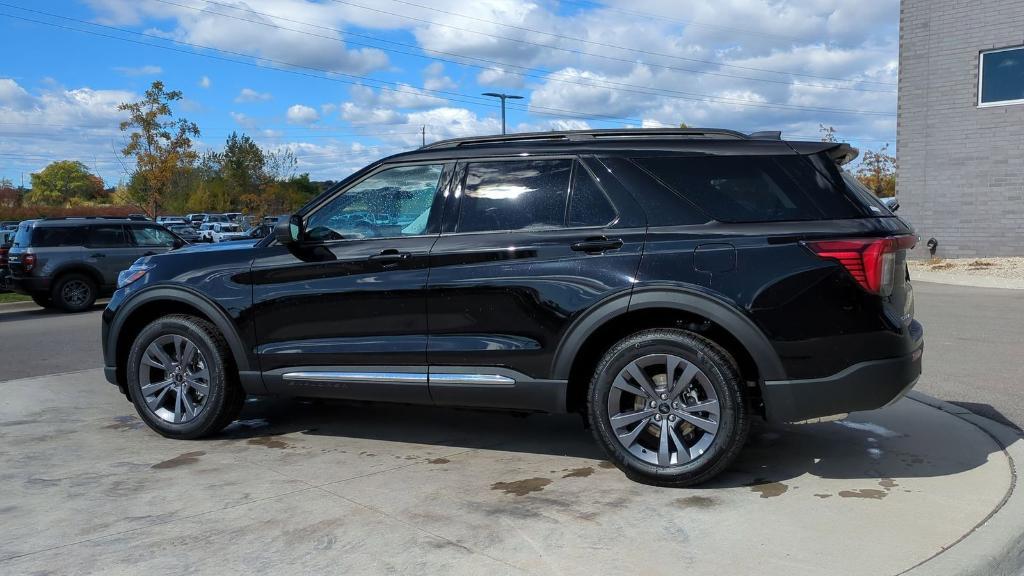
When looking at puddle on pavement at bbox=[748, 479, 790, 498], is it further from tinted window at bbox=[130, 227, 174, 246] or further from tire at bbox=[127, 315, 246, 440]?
tinted window at bbox=[130, 227, 174, 246]

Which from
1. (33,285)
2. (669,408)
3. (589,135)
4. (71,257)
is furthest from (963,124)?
(33,285)

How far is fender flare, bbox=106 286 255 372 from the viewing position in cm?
553

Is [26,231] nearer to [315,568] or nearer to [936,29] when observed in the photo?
[315,568]

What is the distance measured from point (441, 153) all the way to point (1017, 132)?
712 inches

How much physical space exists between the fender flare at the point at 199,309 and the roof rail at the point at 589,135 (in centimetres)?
167

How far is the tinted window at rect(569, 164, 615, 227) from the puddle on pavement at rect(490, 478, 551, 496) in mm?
1403

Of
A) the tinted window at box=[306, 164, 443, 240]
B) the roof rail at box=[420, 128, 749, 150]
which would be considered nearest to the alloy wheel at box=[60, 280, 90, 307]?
the tinted window at box=[306, 164, 443, 240]

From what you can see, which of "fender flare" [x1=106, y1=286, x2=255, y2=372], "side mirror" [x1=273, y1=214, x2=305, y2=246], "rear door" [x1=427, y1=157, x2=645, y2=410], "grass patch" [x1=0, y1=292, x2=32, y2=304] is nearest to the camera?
"rear door" [x1=427, y1=157, x2=645, y2=410]

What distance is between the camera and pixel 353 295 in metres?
5.20

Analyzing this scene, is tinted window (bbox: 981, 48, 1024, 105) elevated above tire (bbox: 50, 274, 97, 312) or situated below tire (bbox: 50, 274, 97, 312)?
above

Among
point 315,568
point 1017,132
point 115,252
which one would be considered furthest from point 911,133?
point 315,568

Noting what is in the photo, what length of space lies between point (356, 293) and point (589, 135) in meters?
1.65

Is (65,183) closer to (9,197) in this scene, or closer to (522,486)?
(9,197)

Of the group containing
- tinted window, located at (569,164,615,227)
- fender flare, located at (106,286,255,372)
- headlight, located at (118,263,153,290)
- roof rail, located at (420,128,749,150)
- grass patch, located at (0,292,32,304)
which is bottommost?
grass patch, located at (0,292,32,304)
